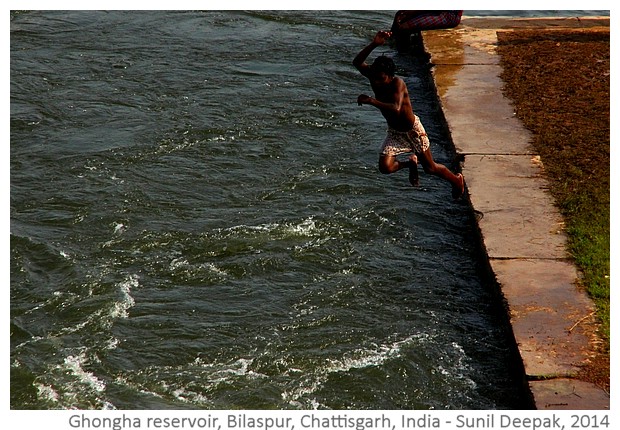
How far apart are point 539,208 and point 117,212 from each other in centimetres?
394

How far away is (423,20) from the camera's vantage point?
48.2ft

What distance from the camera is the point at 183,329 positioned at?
8000 mm

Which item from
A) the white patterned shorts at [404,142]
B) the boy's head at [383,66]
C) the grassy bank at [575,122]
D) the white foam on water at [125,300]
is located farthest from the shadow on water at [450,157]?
the white foam on water at [125,300]

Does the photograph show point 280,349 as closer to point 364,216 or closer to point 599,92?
point 364,216

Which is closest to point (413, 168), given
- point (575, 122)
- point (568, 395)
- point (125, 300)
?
point (125, 300)

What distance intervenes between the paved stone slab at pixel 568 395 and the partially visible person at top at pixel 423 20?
28.2 ft

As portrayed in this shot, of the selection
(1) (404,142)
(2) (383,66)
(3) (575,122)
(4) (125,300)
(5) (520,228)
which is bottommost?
(4) (125,300)

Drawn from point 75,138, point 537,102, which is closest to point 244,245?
point 75,138

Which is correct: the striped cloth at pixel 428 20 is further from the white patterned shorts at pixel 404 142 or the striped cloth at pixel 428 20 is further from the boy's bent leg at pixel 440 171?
the white patterned shorts at pixel 404 142

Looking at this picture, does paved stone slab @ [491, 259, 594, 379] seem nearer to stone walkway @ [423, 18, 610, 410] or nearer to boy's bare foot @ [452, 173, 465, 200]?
stone walkway @ [423, 18, 610, 410]

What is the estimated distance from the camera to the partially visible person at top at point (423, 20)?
1465cm

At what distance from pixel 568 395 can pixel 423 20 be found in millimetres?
8983

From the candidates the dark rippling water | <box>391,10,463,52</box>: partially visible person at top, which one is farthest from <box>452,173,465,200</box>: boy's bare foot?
<box>391,10,463,52</box>: partially visible person at top

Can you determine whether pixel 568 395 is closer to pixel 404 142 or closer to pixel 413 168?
pixel 413 168
